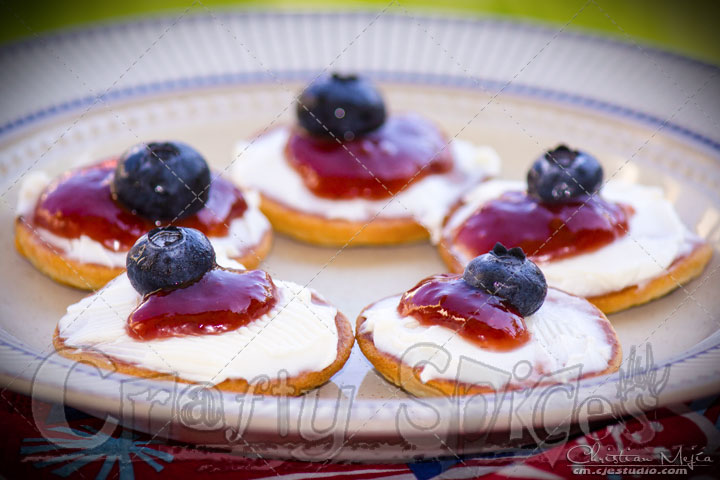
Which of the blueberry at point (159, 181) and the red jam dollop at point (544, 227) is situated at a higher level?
the blueberry at point (159, 181)

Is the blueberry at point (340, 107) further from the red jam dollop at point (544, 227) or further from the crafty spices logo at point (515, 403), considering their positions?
the crafty spices logo at point (515, 403)

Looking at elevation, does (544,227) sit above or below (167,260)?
A: above

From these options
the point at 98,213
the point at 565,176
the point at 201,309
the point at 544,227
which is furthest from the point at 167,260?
the point at 565,176

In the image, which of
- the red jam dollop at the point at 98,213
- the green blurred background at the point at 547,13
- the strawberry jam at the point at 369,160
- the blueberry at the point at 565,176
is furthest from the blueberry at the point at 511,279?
the green blurred background at the point at 547,13

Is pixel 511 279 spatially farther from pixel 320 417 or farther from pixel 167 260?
pixel 167 260

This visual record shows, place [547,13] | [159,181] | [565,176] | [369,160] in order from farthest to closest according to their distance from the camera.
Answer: [547,13]
[369,160]
[565,176]
[159,181]

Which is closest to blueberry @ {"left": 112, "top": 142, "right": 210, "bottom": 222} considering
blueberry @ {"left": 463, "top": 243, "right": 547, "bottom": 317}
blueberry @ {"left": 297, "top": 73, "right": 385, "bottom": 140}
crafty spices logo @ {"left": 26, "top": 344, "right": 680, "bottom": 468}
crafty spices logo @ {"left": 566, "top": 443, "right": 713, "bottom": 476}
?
blueberry @ {"left": 297, "top": 73, "right": 385, "bottom": 140}

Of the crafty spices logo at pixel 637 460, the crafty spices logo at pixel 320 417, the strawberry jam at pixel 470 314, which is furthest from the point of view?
the strawberry jam at pixel 470 314
